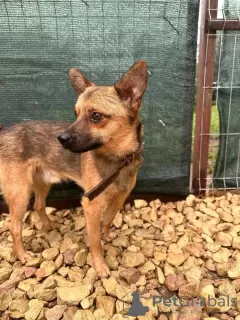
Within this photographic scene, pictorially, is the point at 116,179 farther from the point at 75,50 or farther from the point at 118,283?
the point at 75,50

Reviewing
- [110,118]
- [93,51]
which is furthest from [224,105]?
[110,118]

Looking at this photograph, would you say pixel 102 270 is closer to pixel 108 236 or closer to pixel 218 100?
pixel 108 236

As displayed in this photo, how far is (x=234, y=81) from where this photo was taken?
12.6 feet

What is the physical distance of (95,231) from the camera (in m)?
2.96

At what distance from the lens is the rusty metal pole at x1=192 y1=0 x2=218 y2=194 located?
3.56 metres

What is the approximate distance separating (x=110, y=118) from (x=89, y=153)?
535mm

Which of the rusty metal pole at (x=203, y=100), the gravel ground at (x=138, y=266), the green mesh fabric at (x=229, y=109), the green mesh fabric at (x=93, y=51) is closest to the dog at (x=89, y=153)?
the gravel ground at (x=138, y=266)

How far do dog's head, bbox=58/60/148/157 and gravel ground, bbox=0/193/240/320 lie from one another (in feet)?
3.93

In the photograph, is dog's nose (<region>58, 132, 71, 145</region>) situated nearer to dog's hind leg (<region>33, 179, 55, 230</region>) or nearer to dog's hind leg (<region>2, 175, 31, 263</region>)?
dog's hind leg (<region>2, 175, 31, 263</region>)

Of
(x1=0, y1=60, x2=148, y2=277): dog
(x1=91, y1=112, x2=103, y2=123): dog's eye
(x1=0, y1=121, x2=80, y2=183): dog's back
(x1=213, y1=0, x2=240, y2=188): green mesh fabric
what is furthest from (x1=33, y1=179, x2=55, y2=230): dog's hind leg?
(x1=213, y1=0, x2=240, y2=188): green mesh fabric

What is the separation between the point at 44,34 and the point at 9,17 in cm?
42

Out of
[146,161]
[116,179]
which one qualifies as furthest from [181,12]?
[116,179]

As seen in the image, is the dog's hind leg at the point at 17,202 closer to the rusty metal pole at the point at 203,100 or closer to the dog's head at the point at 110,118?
the dog's head at the point at 110,118

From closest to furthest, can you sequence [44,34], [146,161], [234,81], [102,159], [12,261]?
1. [102,159]
2. [12,261]
3. [44,34]
4. [234,81]
5. [146,161]
